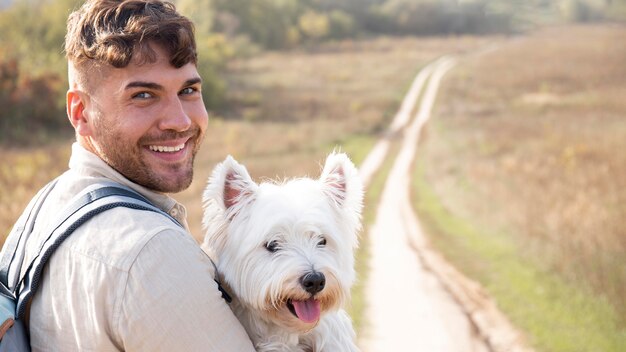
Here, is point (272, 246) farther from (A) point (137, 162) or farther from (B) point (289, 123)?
(B) point (289, 123)

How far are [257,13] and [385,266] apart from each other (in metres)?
61.5

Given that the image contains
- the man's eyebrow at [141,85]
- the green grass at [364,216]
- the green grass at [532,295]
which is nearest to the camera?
the man's eyebrow at [141,85]

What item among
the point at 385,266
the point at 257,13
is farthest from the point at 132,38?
the point at 257,13

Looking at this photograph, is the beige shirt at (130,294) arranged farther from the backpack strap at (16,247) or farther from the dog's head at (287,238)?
the dog's head at (287,238)

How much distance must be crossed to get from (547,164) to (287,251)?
48.6 ft

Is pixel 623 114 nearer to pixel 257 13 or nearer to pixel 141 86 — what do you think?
pixel 141 86

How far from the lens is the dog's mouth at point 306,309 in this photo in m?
2.92

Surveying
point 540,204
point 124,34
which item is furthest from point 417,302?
point 124,34

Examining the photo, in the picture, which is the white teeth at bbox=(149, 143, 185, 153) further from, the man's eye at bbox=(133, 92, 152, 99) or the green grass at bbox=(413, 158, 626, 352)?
the green grass at bbox=(413, 158, 626, 352)

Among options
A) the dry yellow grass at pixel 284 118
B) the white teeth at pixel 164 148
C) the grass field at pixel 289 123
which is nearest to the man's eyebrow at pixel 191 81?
the white teeth at pixel 164 148

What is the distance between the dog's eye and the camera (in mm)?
3078

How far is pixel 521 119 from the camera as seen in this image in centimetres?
2477

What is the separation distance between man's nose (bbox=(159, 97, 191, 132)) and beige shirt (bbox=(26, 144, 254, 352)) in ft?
2.06

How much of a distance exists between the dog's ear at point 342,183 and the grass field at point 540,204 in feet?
15.8
